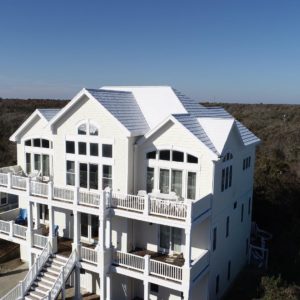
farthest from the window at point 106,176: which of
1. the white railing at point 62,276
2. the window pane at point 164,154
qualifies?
the white railing at point 62,276

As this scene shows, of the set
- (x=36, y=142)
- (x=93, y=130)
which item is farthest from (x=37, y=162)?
(x=93, y=130)

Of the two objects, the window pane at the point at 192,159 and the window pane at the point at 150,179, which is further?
the window pane at the point at 150,179

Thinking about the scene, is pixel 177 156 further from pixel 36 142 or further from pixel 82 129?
pixel 36 142

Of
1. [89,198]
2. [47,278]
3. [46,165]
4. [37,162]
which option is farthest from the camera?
[37,162]

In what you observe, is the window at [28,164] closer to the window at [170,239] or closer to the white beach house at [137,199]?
the white beach house at [137,199]

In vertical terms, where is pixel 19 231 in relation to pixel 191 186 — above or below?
below

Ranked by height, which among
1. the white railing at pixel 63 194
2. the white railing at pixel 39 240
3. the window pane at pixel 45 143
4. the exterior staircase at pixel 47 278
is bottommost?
the exterior staircase at pixel 47 278
